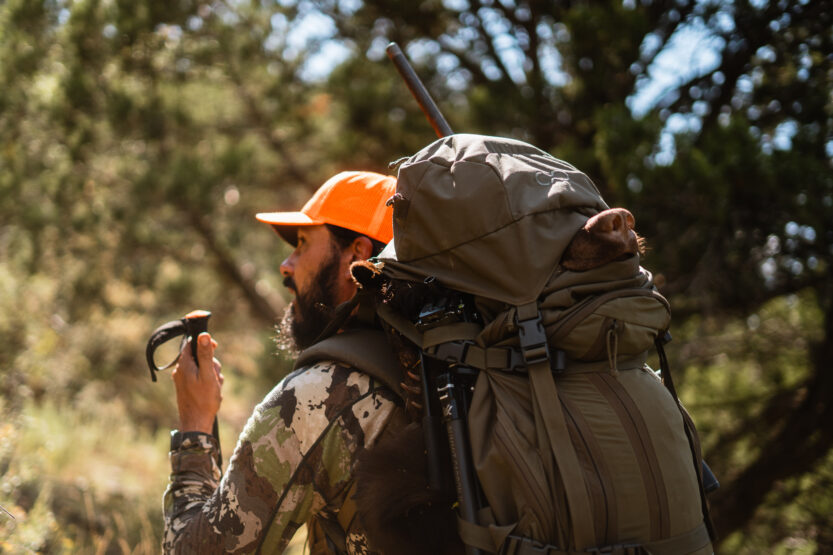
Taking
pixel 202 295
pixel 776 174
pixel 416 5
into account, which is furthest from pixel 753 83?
pixel 202 295

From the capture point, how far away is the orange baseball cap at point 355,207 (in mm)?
2016

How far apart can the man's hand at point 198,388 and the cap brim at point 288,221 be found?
0.46 metres

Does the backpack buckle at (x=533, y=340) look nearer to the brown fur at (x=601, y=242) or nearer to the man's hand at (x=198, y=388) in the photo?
the brown fur at (x=601, y=242)

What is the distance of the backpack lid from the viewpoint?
142 cm

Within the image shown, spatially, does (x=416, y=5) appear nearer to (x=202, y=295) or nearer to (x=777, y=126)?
(x=777, y=126)

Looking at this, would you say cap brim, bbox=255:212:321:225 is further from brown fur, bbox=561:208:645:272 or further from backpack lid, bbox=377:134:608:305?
brown fur, bbox=561:208:645:272

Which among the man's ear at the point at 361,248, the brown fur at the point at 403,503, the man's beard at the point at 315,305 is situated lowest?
the brown fur at the point at 403,503

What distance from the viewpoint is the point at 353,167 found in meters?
6.06

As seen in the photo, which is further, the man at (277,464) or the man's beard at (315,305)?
the man's beard at (315,305)

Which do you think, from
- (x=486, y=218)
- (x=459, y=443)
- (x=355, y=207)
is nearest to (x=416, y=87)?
(x=355, y=207)

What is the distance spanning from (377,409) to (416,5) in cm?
422

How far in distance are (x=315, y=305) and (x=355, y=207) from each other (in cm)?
34

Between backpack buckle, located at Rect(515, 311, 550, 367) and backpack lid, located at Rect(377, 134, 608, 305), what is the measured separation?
1.9 inches

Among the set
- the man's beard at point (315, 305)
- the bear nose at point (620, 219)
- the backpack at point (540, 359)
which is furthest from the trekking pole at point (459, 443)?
the man's beard at point (315, 305)
